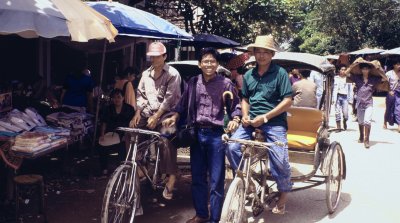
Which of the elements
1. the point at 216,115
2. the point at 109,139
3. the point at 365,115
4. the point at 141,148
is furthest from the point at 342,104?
the point at 141,148

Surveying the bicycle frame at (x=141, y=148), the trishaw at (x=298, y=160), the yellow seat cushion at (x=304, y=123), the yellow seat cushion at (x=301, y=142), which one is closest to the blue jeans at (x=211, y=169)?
the trishaw at (x=298, y=160)

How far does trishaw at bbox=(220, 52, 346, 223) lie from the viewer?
430cm

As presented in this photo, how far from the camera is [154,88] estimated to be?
16.9ft

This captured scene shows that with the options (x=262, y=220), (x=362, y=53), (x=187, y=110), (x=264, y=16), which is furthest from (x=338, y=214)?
(x=362, y=53)

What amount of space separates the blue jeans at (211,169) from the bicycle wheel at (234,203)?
351 mm

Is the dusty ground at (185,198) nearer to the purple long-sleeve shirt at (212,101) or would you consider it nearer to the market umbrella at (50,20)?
the purple long-sleeve shirt at (212,101)

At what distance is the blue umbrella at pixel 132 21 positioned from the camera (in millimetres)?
6828

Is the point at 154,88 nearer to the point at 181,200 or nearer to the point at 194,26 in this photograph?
the point at 181,200

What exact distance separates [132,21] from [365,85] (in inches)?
222

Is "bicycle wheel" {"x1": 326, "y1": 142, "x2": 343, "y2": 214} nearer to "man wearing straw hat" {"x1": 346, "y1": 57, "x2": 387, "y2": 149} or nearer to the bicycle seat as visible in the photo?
the bicycle seat

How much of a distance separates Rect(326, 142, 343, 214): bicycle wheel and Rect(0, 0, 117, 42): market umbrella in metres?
3.03

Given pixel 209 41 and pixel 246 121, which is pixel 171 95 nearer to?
pixel 246 121

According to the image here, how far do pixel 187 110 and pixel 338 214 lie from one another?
2.38 m

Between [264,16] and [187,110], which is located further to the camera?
[264,16]
